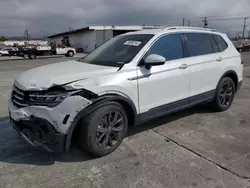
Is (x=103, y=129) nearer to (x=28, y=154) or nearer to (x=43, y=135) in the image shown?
(x=43, y=135)

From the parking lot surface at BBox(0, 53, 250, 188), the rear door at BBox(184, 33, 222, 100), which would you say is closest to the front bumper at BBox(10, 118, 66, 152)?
the parking lot surface at BBox(0, 53, 250, 188)

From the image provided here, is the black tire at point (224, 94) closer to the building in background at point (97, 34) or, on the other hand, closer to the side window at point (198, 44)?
the side window at point (198, 44)

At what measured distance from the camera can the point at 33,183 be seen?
272 cm

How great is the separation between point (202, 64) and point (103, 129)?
238 centimetres

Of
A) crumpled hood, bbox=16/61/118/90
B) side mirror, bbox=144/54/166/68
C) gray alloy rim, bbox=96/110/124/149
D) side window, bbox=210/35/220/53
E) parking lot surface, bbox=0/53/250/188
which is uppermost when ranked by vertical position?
side window, bbox=210/35/220/53

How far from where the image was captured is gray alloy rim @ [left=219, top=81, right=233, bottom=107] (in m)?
5.08

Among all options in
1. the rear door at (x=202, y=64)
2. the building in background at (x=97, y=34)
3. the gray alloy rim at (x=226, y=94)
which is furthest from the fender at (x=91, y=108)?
the building in background at (x=97, y=34)

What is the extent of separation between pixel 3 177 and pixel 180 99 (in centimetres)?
293

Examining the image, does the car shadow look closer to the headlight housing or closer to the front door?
the front door

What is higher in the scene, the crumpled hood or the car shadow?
the crumpled hood

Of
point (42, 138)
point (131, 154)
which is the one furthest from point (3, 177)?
point (131, 154)

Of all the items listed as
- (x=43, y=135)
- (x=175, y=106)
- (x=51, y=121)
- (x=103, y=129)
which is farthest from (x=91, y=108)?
(x=175, y=106)

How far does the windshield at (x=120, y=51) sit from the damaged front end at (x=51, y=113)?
89 centimetres

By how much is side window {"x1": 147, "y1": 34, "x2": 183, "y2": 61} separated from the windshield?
0.18 m
